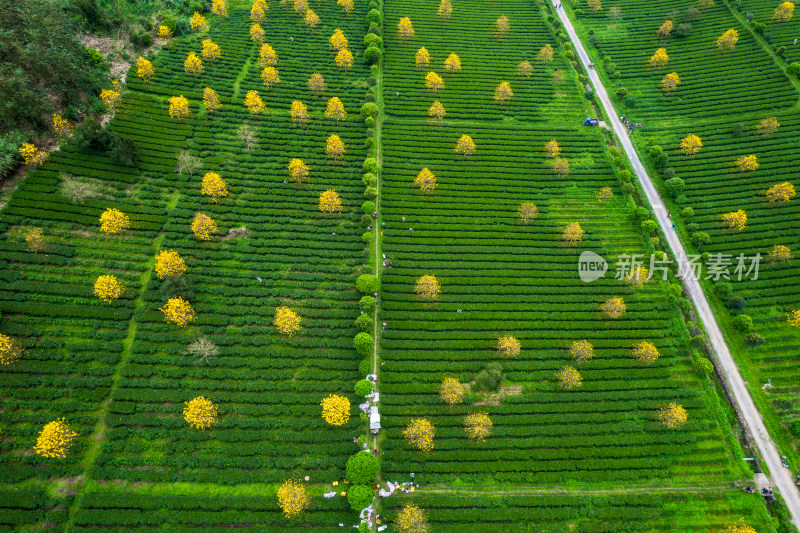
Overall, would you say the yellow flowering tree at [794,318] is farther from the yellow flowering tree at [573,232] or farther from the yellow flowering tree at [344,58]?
the yellow flowering tree at [344,58]

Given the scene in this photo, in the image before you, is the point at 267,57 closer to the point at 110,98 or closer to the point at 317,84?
the point at 317,84

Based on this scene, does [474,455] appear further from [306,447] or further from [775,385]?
[775,385]

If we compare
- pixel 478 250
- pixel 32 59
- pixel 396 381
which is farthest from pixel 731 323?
pixel 32 59

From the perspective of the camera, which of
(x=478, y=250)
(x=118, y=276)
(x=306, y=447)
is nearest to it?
(x=306, y=447)

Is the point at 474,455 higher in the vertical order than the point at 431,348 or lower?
lower

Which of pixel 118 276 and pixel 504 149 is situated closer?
pixel 118 276

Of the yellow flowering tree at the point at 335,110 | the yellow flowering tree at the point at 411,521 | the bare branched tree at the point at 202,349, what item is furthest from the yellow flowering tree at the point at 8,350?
the yellow flowering tree at the point at 335,110
